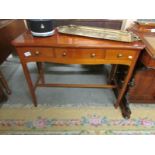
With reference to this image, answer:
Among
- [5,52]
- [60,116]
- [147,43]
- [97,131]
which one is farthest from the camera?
[5,52]

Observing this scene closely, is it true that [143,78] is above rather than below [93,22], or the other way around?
below

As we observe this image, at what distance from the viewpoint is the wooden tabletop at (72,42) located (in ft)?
3.45

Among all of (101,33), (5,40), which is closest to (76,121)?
(101,33)

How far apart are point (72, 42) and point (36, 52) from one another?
12.0 inches

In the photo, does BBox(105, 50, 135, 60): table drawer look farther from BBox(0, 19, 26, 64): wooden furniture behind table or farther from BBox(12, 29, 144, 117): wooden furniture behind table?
BBox(0, 19, 26, 64): wooden furniture behind table

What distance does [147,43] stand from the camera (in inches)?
45.6

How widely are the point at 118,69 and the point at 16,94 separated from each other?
1.35 meters

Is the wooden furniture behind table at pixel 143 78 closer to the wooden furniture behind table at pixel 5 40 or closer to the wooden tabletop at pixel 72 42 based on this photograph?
the wooden tabletop at pixel 72 42

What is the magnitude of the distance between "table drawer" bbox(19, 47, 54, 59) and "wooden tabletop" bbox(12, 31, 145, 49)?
0.05m

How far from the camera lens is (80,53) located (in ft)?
3.63

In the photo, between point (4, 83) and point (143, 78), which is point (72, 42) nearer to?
point (143, 78)

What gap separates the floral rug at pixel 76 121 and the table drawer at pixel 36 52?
0.69 m
